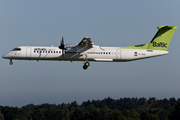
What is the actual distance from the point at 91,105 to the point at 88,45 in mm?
147492

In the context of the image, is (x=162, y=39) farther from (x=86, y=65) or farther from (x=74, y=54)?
(x=74, y=54)

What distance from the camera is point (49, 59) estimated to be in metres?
34.0

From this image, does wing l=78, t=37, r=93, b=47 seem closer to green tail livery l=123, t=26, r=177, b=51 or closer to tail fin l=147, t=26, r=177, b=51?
green tail livery l=123, t=26, r=177, b=51

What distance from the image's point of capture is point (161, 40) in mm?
Answer: 35750

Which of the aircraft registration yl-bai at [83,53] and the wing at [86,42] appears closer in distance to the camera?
the wing at [86,42]

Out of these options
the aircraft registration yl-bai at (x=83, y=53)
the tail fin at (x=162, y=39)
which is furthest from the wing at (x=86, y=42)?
the tail fin at (x=162, y=39)

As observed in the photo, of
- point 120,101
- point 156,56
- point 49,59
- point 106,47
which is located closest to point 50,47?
point 49,59

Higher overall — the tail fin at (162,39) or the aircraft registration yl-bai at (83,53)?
the tail fin at (162,39)

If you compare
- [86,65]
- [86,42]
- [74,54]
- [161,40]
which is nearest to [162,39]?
[161,40]

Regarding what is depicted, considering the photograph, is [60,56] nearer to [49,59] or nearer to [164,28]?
[49,59]

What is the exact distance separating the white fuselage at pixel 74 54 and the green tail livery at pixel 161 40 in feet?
7.89

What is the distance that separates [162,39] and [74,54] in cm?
1163

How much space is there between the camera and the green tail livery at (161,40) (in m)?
35.4

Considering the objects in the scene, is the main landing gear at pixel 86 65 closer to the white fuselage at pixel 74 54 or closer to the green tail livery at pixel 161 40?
the white fuselage at pixel 74 54
